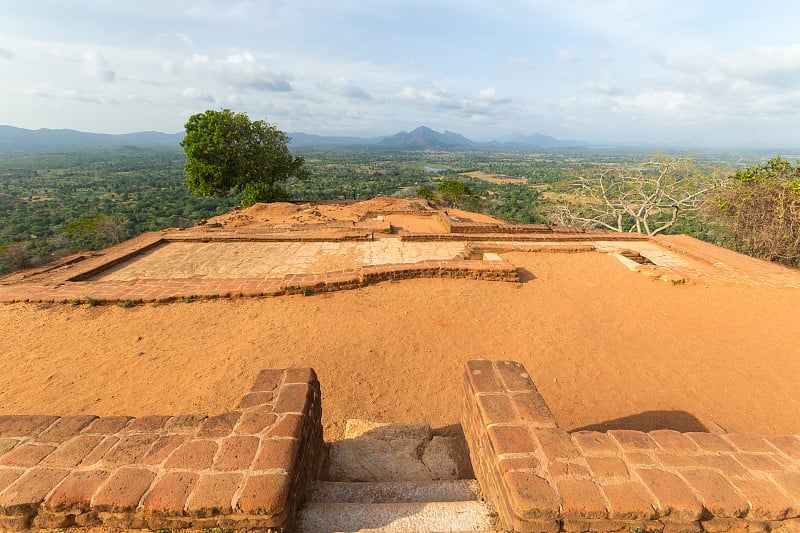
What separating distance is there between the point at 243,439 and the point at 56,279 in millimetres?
6545

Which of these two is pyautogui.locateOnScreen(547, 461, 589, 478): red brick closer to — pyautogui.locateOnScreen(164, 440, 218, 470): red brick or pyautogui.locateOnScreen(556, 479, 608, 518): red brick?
pyautogui.locateOnScreen(556, 479, 608, 518): red brick

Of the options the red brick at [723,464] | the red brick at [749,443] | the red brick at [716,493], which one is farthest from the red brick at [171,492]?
the red brick at [749,443]

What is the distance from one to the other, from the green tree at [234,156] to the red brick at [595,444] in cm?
1853

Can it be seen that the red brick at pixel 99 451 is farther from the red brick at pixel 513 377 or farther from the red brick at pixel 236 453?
the red brick at pixel 513 377

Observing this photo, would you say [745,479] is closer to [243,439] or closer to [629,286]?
[243,439]

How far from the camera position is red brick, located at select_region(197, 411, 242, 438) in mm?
2031

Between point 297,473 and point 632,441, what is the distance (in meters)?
2.01

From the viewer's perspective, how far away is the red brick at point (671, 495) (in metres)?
1.70

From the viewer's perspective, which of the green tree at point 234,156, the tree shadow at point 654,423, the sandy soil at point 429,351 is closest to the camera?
the tree shadow at point 654,423

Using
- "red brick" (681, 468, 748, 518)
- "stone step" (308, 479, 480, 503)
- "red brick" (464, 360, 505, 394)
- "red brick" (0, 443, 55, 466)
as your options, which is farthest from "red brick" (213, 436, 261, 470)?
"red brick" (681, 468, 748, 518)

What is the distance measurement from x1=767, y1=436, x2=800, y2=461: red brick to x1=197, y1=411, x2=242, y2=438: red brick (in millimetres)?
3439

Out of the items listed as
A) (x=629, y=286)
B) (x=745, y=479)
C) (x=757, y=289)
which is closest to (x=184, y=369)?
(x=745, y=479)

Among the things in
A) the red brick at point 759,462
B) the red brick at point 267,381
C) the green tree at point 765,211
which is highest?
the green tree at point 765,211

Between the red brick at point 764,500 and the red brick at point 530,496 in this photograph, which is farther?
the red brick at point 764,500
